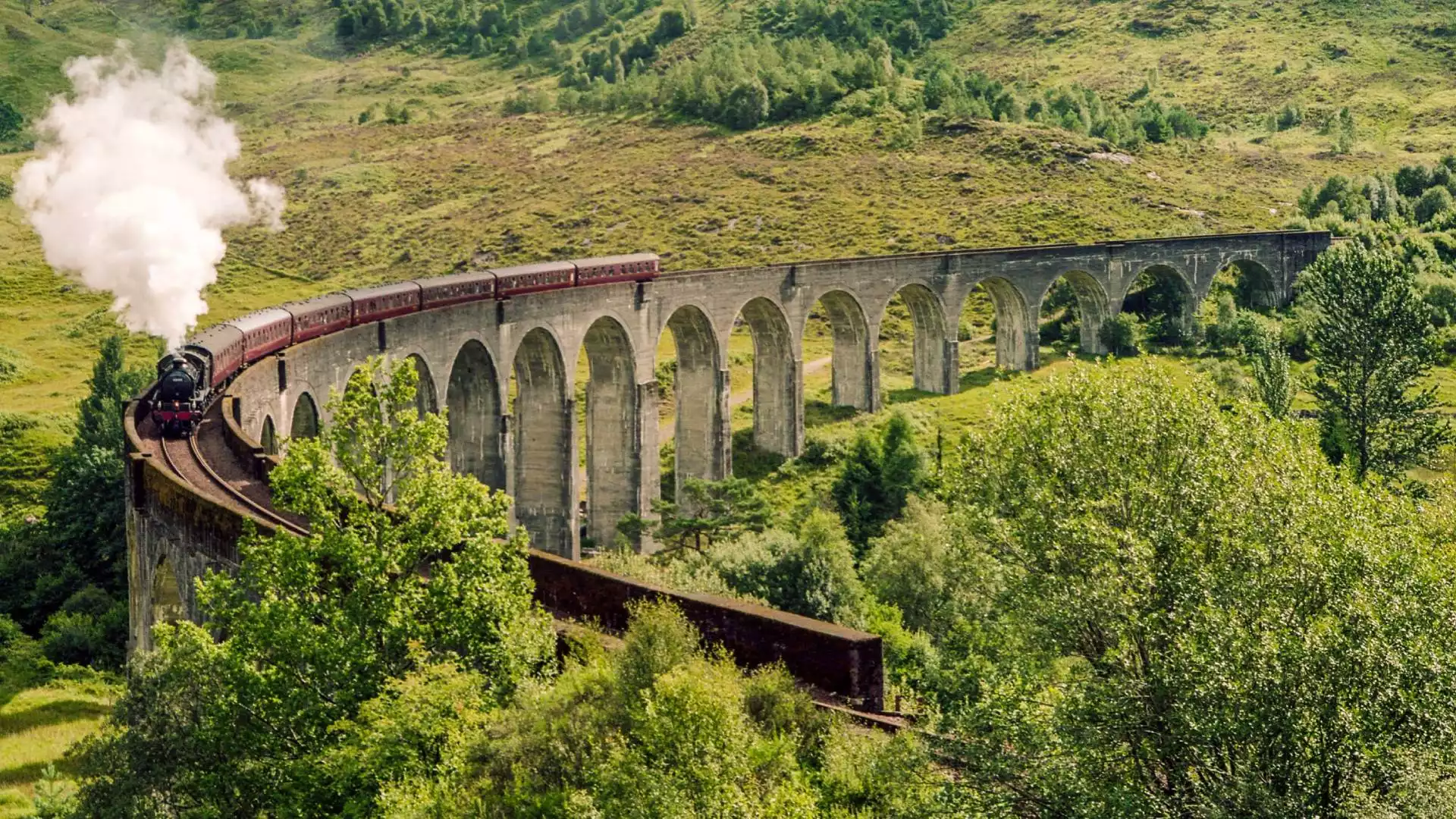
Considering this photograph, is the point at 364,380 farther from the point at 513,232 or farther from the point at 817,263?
the point at 513,232

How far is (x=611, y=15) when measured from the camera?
653 ft

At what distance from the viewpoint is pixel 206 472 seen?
31.4 m

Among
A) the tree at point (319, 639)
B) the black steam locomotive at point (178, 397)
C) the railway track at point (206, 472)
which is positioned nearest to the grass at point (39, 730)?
the railway track at point (206, 472)

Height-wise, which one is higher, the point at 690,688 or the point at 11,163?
the point at 11,163

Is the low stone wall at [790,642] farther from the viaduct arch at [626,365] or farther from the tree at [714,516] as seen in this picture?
the tree at [714,516]

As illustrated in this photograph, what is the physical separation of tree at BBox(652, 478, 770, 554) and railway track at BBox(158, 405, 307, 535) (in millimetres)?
21304

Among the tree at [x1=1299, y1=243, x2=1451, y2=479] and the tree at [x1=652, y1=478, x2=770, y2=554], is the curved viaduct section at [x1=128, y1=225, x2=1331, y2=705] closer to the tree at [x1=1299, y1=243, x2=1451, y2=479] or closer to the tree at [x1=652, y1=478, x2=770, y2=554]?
the tree at [x1=652, y1=478, x2=770, y2=554]

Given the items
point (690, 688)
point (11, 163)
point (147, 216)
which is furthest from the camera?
point (11, 163)

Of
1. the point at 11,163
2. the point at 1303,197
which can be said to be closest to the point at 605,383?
the point at 1303,197

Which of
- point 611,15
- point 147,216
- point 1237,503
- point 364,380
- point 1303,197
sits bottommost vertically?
point 1237,503

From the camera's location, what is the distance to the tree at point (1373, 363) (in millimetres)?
52719

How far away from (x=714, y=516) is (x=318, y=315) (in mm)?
18059

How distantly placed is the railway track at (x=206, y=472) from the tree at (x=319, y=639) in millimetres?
3944

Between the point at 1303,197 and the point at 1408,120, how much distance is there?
101ft
